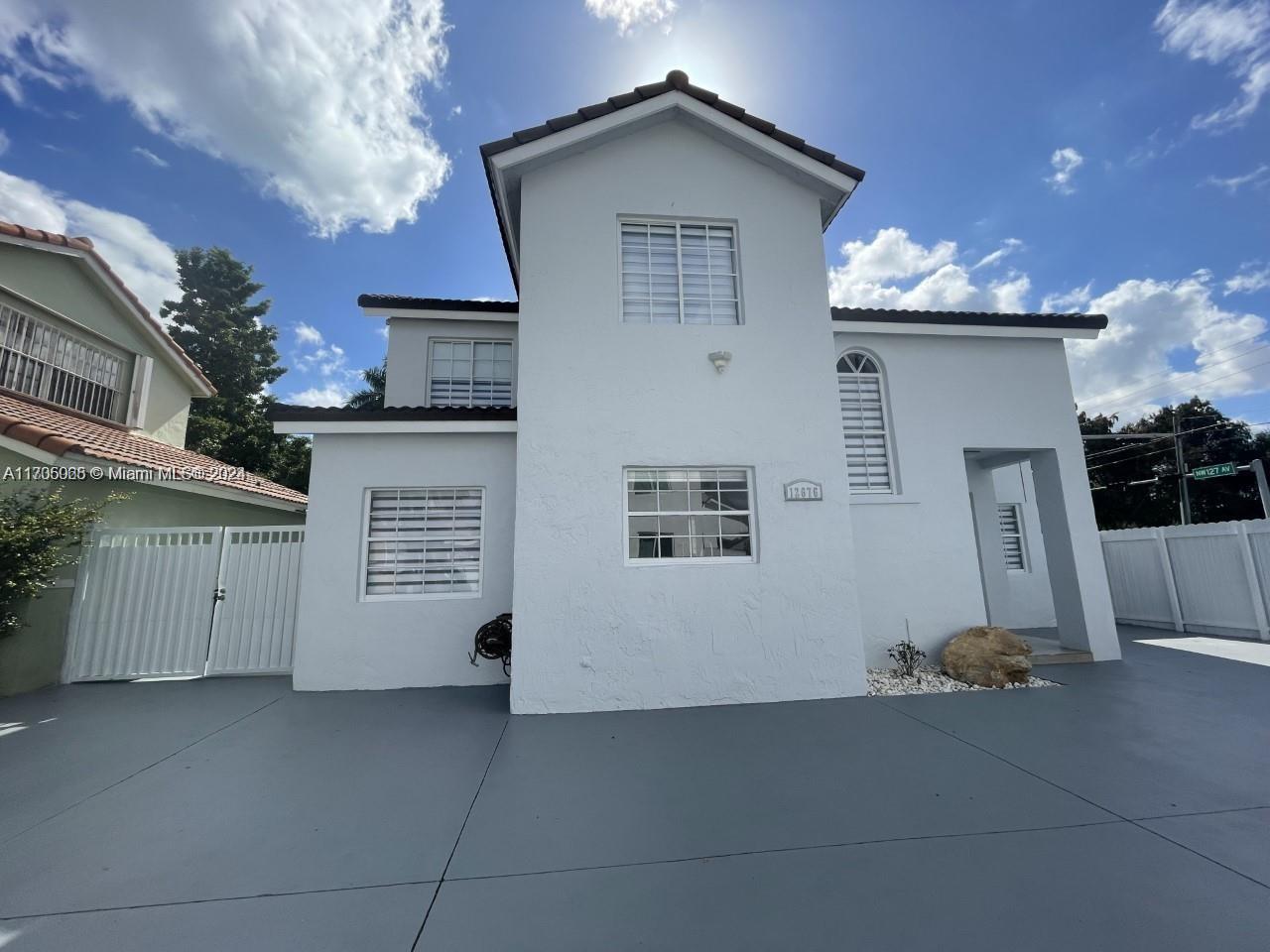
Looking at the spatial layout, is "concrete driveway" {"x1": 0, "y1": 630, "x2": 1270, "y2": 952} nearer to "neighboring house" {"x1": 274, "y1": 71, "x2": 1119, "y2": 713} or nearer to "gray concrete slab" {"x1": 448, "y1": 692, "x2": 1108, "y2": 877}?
"gray concrete slab" {"x1": 448, "y1": 692, "x2": 1108, "y2": 877}

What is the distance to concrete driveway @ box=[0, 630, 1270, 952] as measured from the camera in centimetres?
242

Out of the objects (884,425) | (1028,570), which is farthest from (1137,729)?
(1028,570)

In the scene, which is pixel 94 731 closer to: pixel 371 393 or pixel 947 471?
pixel 947 471

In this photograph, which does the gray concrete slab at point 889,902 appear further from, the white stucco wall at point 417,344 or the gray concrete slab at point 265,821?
the white stucco wall at point 417,344

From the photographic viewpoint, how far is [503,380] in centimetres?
977

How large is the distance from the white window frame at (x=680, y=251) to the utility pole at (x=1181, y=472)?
28275 mm

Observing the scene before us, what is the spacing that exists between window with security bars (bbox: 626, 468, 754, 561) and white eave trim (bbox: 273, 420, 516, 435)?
216cm

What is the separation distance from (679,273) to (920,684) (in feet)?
21.6

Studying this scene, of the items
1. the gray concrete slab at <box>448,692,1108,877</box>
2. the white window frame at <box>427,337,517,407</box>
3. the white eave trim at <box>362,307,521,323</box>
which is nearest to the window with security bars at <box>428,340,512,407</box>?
the white window frame at <box>427,337,517,407</box>

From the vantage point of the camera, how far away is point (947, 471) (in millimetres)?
7902

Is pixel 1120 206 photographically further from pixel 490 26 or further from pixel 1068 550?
pixel 490 26

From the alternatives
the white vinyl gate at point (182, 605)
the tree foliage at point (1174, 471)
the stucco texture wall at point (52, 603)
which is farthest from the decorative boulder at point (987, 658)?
the tree foliage at point (1174, 471)

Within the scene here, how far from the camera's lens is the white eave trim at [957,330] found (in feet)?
26.0

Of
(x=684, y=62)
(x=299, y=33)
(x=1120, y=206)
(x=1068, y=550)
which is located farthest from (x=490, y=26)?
(x=1120, y=206)
